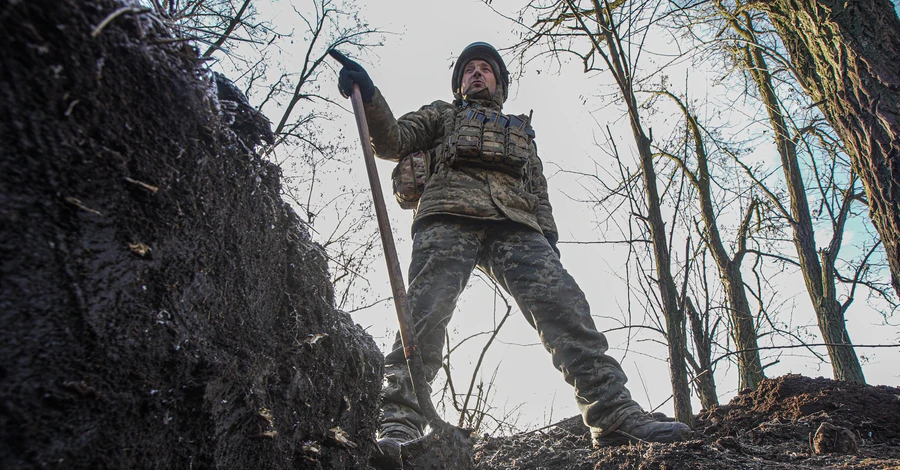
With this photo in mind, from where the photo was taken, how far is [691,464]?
5.96ft

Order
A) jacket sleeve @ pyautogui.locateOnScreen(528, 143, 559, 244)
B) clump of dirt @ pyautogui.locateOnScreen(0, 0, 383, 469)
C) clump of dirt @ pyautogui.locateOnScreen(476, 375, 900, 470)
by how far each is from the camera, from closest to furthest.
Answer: clump of dirt @ pyautogui.locateOnScreen(0, 0, 383, 469)
clump of dirt @ pyautogui.locateOnScreen(476, 375, 900, 470)
jacket sleeve @ pyautogui.locateOnScreen(528, 143, 559, 244)

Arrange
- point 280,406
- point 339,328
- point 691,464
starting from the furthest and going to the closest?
point 691,464, point 339,328, point 280,406

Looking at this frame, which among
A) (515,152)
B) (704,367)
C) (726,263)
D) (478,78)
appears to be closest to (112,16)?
(515,152)

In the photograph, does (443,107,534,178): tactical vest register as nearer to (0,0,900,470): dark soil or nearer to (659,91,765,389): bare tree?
(0,0,900,470): dark soil

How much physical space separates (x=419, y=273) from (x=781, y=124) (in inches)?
261

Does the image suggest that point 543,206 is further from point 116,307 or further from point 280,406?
point 116,307

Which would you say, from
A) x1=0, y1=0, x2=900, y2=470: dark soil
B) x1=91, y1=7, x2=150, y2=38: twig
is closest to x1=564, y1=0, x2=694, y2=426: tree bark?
x1=0, y1=0, x2=900, y2=470: dark soil

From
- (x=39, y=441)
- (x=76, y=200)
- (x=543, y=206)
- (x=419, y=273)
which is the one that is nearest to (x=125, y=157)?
(x=76, y=200)

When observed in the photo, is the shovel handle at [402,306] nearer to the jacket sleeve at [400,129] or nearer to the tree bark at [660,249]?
the jacket sleeve at [400,129]

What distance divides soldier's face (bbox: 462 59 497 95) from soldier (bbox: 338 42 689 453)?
123 millimetres

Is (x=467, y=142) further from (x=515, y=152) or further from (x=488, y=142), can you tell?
(x=515, y=152)

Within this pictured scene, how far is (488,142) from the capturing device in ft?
9.16

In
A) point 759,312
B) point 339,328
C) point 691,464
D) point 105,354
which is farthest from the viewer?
point 759,312

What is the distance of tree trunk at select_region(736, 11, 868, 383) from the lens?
615cm
